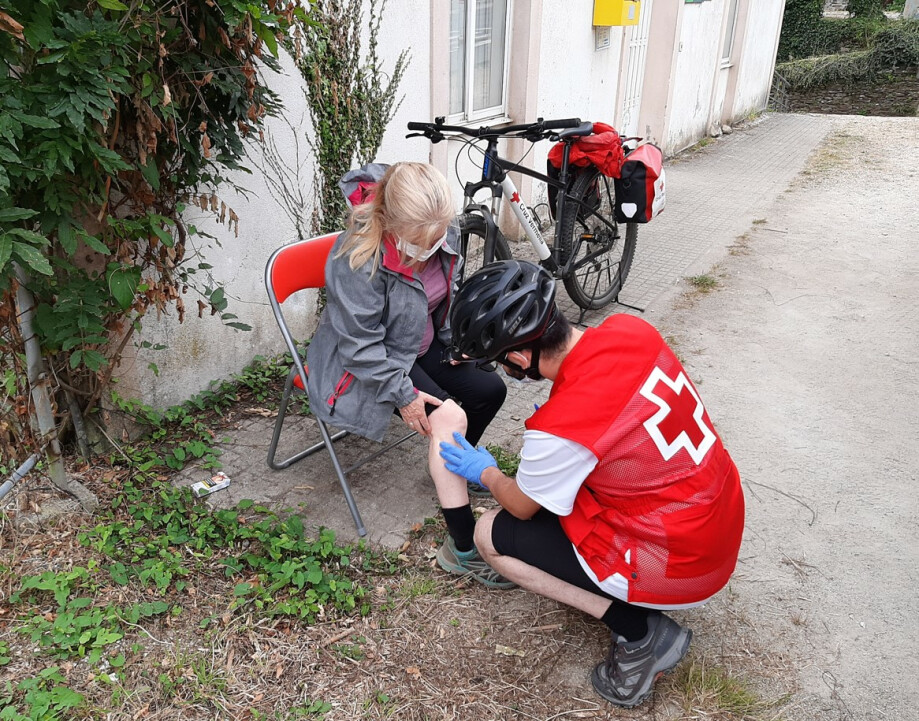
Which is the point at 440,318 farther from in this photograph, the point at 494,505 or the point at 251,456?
the point at 251,456

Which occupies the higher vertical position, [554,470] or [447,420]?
[554,470]

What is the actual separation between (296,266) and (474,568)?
4.71 feet

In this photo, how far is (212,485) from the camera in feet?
10.8

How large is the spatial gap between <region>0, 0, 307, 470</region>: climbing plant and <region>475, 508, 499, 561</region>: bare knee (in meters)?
1.55

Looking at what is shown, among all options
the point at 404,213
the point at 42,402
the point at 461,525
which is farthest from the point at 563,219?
the point at 42,402

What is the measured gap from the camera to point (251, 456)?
139 inches

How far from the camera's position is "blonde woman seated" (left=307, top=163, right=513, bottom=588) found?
2730 mm

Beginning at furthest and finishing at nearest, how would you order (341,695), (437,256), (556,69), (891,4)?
(891,4) → (556,69) → (437,256) → (341,695)

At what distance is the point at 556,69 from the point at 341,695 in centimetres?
598

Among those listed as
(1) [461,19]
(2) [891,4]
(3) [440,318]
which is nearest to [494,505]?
(3) [440,318]

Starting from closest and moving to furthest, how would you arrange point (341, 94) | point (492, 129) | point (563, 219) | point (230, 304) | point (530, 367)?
point (530, 367), point (230, 304), point (492, 129), point (341, 94), point (563, 219)

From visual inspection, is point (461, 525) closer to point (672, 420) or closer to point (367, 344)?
point (367, 344)

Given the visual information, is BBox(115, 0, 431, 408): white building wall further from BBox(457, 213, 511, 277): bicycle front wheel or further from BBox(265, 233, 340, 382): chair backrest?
BBox(457, 213, 511, 277): bicycle front wheel

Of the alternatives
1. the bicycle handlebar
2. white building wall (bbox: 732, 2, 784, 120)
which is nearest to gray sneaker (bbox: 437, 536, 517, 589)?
the bicycle handlebar
